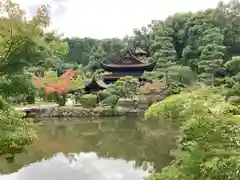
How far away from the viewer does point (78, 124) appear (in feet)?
59.3

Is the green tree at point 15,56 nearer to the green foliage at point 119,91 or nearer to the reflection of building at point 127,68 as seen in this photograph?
the green foliage at point 119,91

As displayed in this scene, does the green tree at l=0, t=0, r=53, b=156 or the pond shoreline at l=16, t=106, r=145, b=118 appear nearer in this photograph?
the green tree at l=0, t=0, r=53, b=156

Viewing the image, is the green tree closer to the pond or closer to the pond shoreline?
the pond

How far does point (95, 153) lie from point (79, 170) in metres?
2.01

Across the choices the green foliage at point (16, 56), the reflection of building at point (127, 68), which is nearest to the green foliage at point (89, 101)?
the reflection of building at point (127, 68)

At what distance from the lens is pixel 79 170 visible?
934cm

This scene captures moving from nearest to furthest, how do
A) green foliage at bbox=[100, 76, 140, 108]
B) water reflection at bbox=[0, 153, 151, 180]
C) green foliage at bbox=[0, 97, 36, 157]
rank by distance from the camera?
green foliage at bbox=[0, 97, 36, 157], water reflection at bbox=[0, 153, 151, 180], green foliage at bbox=[100, 76, 140, 108]

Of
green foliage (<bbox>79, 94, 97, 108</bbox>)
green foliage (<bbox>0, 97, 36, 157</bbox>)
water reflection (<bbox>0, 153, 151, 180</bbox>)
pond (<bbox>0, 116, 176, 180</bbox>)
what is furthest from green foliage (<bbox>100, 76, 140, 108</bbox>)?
green foliage (<bbox>0, 97, 36, 157</bbox>)

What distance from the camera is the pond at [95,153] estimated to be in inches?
352

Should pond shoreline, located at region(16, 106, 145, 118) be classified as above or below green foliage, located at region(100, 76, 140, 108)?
below

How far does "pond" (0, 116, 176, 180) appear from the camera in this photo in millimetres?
8953

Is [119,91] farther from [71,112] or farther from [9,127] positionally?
[9,127]

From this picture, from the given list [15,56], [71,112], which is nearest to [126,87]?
[71,112]

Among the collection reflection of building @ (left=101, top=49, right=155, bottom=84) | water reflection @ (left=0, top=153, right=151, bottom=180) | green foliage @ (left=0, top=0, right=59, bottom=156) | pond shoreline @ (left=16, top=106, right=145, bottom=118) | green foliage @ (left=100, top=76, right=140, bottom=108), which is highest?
green foliage @ (left=0, top=0, right=59, bottom=156)
